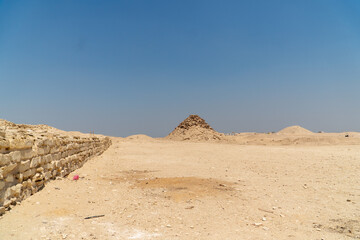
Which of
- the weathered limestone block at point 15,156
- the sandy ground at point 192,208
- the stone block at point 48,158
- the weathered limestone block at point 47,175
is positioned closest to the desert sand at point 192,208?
the sandy ground at point 192,208

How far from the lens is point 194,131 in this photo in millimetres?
31938

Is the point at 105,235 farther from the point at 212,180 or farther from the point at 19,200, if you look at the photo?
the point at 212,180

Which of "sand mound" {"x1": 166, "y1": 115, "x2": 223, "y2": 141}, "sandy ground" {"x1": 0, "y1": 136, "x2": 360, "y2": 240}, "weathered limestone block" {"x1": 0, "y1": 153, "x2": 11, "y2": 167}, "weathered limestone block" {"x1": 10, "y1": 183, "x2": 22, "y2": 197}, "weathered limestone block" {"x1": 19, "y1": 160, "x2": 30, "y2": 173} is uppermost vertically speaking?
"sand mound" {"x1": 166, "y1": 115, "x2": 223, "y2": 141}

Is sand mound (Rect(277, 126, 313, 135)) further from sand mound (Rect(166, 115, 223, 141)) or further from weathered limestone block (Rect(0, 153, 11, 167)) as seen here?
weathered limestone block (Rect(0, 153, 11, 167))

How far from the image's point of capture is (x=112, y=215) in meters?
4.68

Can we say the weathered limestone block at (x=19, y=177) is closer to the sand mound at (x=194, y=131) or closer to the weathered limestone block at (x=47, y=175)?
the weathered limestone block at (x=47, y=175)

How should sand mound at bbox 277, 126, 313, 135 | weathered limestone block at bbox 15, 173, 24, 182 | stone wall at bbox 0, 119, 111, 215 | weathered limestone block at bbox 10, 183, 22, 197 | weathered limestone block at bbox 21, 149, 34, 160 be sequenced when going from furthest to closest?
sand mound at bbox 277, 126, 313, 135
weathered limestone block at bbox 21, 149, 34, 160
weathered limestone block at bbox 15, 173, 24, 182
weathered limestone block at bbox 10, 183, 22, 197
stone wall at bbox 0, 119, 111, 215

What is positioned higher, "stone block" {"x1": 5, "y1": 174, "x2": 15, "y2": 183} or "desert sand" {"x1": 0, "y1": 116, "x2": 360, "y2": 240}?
"stone block" {"x1": 5, "y1": 174, "x2": 15, "y2": 183}

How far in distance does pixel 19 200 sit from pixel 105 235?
2.14 meters

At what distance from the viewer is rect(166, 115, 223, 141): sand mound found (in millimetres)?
30373

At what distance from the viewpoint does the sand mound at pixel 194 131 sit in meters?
30.4

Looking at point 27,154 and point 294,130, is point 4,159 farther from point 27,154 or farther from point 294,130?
point 294,130

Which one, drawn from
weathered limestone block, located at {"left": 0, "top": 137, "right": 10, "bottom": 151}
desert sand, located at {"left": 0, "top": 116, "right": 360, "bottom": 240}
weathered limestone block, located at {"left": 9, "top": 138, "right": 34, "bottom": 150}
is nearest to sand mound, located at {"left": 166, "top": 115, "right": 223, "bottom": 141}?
desert sand, located at {"left": 0, "top": 116, "right": 360, "bottom": 240}

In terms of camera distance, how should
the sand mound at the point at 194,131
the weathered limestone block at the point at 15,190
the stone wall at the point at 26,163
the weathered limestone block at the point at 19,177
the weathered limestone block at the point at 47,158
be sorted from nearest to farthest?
1. the stone wall at the point at 26,163
2. the weathered limestone block at the point at 15,190
3. the weathered limestone block at the point at 19,177
4. the weathered limestone block at the point at 47,158
5. the sand mound at the point at 194,131
